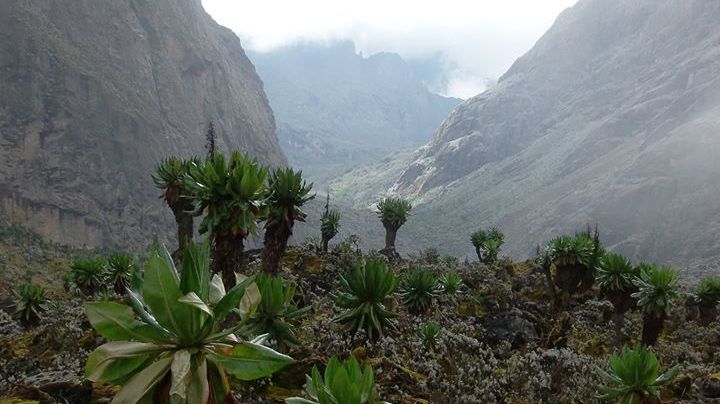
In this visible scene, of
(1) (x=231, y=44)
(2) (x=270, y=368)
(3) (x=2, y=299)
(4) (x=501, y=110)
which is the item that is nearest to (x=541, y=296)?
(2) (x=270, y=368)

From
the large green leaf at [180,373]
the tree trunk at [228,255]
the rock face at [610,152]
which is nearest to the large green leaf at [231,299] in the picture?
the large green leaf at [180,373]

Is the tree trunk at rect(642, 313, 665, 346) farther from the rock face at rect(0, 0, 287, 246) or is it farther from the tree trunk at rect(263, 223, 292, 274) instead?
the rock face at rect(0, 0, 287, 246)

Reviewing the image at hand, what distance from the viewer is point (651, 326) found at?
17906mm

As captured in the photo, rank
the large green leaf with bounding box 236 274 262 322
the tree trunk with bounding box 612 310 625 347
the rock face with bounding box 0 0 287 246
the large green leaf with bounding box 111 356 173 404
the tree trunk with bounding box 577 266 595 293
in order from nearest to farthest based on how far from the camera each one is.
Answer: the large green leaf with bounding box 111 356 173 404, the large green leaf with bounding box 236 274 262 322, the tree trunk with bounding box 612 310 625 347, the tree trunk with bounding box 577 266 595 293, the rock face with bounding box 0 0 287 246

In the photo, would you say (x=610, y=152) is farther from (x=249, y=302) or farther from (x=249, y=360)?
(x=249, y=360)

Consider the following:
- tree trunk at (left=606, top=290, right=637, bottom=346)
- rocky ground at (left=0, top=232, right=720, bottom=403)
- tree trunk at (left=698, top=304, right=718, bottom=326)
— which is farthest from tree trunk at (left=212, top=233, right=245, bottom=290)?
tree trunk at (left=698, top=304, right=718, bottom=326)

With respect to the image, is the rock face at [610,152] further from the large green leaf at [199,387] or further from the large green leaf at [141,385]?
the large green leaf at [141,385]

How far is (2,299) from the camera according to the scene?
32.1m

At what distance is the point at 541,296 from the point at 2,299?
101 ft

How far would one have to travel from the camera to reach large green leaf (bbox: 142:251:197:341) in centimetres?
356

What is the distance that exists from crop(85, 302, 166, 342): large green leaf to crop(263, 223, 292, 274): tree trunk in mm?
12685

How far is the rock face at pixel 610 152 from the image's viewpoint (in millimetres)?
86750

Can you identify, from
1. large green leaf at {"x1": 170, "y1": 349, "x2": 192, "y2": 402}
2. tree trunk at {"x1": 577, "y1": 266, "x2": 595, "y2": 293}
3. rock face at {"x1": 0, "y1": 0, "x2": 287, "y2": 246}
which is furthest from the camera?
rock face at {"x1": 0, "y1": 0, "x2": 287, "y2": 246}

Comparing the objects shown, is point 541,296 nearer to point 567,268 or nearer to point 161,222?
point 567,268
